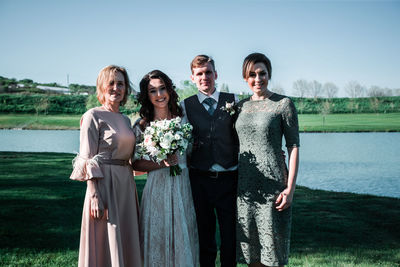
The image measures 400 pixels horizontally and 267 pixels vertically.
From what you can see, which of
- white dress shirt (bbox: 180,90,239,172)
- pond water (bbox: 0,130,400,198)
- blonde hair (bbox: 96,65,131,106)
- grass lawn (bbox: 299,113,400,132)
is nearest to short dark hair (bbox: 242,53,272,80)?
white dress shirt (bbox: 180,90,239,172)

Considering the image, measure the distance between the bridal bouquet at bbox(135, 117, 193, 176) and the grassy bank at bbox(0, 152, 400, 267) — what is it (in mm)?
2399

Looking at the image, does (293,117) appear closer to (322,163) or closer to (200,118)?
(200,118)

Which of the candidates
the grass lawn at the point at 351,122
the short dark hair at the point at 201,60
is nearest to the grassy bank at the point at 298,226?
the short dark hair at the point at 201,60

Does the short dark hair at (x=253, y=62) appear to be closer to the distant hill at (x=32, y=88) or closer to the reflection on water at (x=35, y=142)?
the reflection on water at (x=35, y=142)

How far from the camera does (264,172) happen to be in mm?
3268

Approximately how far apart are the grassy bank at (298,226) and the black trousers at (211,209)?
63.6 inches

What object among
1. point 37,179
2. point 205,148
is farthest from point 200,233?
point 37,179

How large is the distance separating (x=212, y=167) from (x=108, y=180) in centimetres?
106

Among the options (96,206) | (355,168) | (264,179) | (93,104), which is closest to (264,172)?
(264,179)

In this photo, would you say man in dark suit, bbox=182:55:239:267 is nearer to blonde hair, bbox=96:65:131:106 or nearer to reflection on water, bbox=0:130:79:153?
blonde hair, bbox=96:65:131:106

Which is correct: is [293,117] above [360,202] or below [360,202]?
above

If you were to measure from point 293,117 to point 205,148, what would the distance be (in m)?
0.96

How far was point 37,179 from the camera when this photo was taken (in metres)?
10.6

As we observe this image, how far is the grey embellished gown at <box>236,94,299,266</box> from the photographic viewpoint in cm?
321
